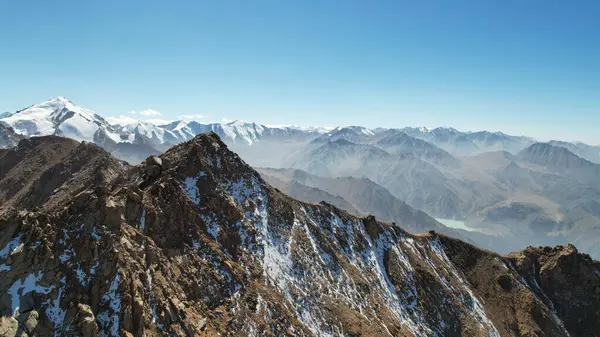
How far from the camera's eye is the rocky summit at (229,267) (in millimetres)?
30828

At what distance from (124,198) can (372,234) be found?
63858 mm

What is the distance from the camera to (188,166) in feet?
199

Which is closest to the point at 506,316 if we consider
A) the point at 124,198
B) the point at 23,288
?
the point at 124,198

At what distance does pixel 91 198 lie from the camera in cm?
3747

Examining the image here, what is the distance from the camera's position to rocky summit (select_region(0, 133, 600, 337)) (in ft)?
101

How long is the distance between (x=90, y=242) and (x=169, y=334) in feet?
38.5

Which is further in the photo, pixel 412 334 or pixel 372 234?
pixel 372 234

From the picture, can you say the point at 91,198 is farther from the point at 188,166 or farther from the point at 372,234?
the point at 372,234

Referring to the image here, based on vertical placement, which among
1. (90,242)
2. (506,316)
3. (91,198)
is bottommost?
(506,316)

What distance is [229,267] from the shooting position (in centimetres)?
4834

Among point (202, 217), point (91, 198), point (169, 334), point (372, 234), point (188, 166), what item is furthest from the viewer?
point (372, 234)

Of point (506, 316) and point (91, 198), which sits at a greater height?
point (91, 198)

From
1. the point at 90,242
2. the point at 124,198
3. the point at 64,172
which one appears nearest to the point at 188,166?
the point at 124,198

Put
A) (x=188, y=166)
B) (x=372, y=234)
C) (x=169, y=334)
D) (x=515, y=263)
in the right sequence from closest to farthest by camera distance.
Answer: (x=169, y=334) → (x=188, y=166) → (x=372, y=234) → (x=515, y=263)
